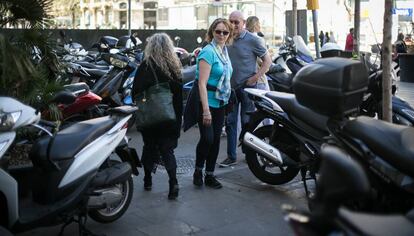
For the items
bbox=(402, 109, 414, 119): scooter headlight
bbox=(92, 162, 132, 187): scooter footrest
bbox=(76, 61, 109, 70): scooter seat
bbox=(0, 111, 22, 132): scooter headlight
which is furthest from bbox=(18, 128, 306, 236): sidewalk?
bbox=(76, 61, 109, 70): scooter seat

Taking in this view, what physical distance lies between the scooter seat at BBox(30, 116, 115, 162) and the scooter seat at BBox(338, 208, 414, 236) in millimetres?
2415

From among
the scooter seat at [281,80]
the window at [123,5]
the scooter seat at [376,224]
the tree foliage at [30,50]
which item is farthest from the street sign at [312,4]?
the window at [123,5]

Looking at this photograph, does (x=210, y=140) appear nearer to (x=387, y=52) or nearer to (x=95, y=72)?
(x=387, y=52)

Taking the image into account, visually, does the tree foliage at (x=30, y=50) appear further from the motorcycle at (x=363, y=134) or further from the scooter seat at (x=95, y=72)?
the scooter seat at (x=95, y=72)

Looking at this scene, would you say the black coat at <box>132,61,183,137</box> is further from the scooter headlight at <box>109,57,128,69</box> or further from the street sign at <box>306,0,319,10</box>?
the street sign at <box>306,0,319,10</box>

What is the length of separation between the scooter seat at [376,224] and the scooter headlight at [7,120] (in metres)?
2.53

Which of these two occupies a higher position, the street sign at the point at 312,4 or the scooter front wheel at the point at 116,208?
the street sign at the point at 312,4

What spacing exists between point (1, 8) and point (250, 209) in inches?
115

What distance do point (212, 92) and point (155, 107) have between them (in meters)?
0.71

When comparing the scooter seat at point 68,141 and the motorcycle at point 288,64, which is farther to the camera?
the motorcycle at point 288,64

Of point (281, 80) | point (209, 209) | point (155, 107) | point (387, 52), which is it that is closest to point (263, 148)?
point (209, 209)

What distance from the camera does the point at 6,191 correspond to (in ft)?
13.0

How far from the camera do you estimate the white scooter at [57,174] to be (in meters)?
3.99

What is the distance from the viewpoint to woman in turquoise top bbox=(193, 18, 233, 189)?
5.88 metres
